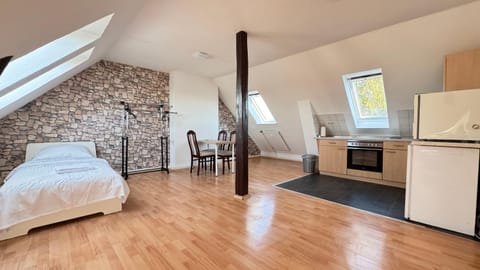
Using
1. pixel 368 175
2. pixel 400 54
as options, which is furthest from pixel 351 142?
pixel 400 54

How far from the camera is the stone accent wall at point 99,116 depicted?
3.78 metres

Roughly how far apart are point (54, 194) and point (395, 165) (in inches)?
210

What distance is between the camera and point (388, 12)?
2.57 m

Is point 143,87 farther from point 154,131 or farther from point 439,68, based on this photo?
point 439,68

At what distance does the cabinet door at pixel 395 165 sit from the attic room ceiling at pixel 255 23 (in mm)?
2322

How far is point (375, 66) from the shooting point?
3668 millimetres

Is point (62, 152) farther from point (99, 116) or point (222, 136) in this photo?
point (222, 136)

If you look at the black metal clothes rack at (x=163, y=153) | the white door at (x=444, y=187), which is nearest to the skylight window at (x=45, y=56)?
the black metal clothes rack at (x=163, y=153)

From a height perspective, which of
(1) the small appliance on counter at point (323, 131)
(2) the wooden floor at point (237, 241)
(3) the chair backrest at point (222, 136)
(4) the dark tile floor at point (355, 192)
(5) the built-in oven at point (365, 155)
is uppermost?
(1) the small appliance on counter at point (323, 131)

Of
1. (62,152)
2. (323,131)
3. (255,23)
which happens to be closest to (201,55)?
(255,23)

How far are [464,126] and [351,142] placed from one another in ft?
7.50

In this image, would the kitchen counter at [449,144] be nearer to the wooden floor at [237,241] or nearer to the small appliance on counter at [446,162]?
the small appliance on counter at [446,162]

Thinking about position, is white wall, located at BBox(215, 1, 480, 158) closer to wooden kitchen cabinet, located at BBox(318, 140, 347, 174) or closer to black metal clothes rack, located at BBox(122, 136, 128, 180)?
wooden kitchen cabinet, located at BBox(318, 140, 347, 174)

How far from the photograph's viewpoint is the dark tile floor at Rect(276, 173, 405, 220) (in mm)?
2889
